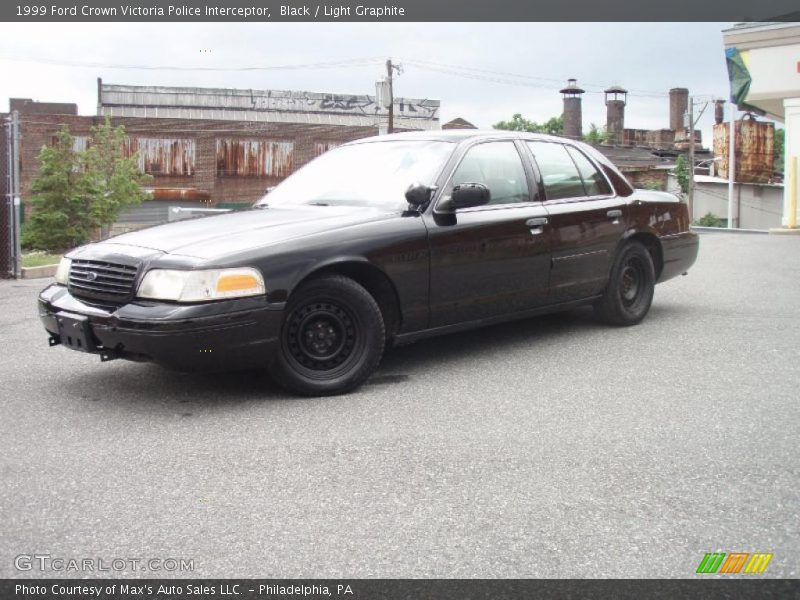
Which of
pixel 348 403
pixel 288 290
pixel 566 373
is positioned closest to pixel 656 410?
pixel 566 373

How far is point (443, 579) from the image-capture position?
2.67 meters

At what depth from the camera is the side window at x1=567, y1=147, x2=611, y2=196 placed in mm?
6828

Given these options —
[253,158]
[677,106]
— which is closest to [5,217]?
[253,158]

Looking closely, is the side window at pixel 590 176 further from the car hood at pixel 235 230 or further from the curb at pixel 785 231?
the curb at pixel 785 231

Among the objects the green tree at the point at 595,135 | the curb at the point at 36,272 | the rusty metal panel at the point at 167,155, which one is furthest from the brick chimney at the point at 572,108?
the curb at the point at 36,272

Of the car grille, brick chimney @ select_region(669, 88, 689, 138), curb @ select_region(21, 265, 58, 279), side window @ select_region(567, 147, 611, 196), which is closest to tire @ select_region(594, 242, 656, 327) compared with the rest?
side window @ select_region(567, 147, 611, 196)

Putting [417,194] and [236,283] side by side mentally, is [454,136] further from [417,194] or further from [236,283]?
[236,283]

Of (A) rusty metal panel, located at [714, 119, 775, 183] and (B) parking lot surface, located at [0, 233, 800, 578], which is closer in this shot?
(B) parking lot surface, located at [0, 233, 800, 578]

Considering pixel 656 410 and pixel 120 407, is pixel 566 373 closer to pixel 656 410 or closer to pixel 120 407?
pixel 656 410

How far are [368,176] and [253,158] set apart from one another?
50.6m

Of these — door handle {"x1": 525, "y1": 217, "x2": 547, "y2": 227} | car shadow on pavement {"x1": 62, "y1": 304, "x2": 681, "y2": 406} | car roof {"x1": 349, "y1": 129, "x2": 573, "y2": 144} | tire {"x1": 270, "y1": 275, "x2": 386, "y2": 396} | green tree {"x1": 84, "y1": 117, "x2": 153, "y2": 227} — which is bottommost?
car shadow on pavement {"x1": 62, "y1": 304, "x2": 681, "y2": 406}

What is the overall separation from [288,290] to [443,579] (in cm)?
232

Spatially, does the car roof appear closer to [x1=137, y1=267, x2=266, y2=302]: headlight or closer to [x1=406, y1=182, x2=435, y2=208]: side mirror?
[x1=406, y1=182, x2=435, y2=208]: side mirror

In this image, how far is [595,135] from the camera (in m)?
72.4
